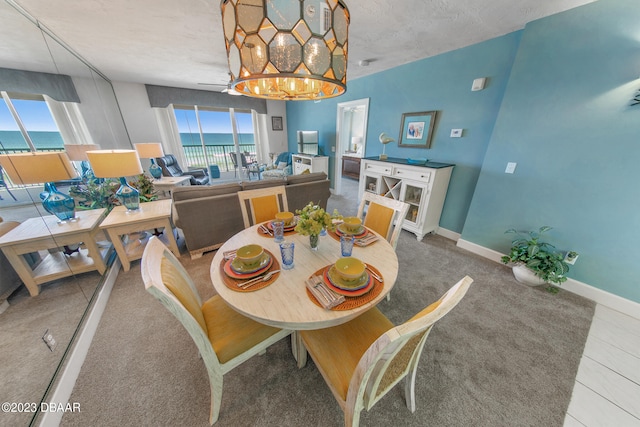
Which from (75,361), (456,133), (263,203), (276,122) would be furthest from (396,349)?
(276,122)

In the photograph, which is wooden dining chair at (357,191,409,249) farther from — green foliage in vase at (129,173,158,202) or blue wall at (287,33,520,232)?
green foliage in vase at (129,173,158,202)

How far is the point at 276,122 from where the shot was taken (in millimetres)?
6066

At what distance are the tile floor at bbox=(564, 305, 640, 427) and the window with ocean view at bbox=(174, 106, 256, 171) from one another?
690 cm

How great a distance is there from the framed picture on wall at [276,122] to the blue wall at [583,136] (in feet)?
17.7

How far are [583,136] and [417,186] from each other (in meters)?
1.41

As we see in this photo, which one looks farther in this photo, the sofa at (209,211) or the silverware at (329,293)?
the sofa at (209,211)

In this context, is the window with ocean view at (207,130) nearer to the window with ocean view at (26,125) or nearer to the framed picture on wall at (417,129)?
the window with ocean view at (26,125)

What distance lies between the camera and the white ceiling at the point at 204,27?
5.34ft

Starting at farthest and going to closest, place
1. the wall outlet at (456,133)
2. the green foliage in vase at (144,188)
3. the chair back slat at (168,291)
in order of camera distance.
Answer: the green foliage in vase at (144,188) → the wall outlet at (456,133) → the chair back slat at (168,291)

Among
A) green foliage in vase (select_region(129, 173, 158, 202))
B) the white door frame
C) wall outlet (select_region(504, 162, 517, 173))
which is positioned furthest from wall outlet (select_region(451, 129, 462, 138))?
green foliage in vase (select_region(129, 173, 158, 202))

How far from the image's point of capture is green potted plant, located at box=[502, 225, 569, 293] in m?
1.85

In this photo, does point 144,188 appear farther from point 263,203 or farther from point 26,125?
point 263,203

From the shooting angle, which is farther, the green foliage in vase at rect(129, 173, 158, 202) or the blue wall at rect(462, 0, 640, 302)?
the green foliage in vase at rect(129, 173, 158, 202)

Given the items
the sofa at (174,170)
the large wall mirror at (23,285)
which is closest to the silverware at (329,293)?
the large wall mirror at (23,285)
